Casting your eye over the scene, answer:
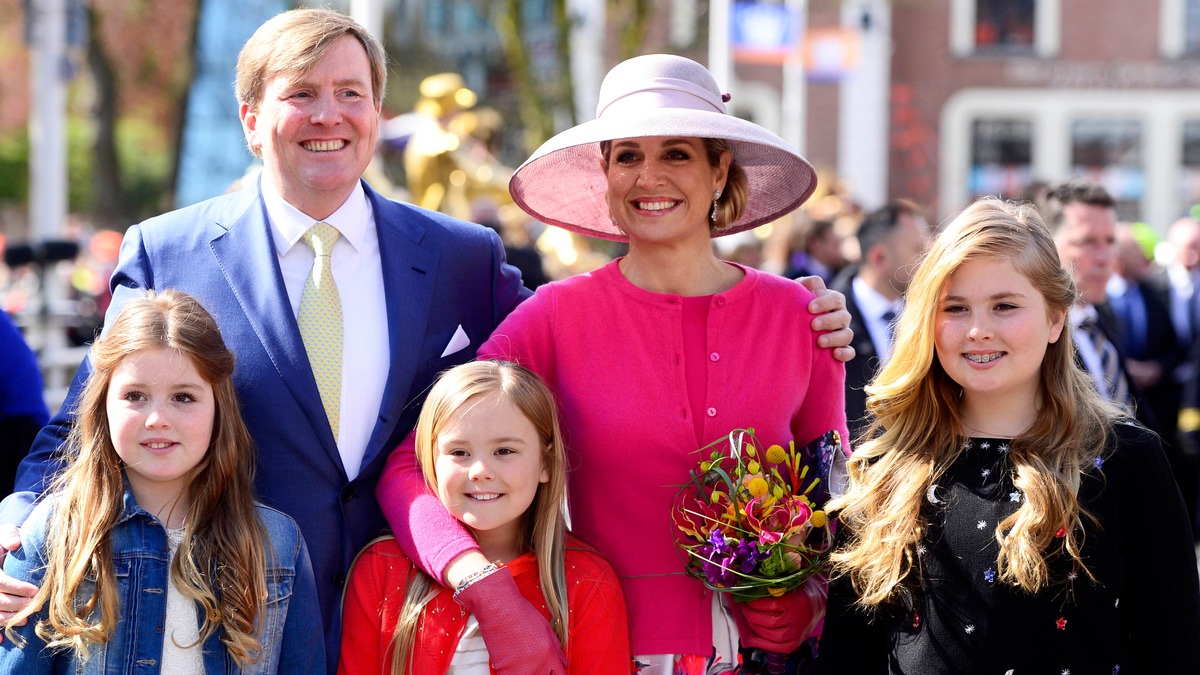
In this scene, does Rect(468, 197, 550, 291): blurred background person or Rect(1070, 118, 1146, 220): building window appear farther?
Rect(1070, 118, 1146, 220): building window

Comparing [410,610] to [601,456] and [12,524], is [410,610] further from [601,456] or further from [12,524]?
[12,524]

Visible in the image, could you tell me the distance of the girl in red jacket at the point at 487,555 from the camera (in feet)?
9.99

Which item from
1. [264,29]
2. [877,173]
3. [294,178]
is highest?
[264,29]

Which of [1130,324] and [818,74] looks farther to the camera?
[818,74]

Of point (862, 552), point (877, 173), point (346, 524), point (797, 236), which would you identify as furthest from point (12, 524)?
point (877, 173)

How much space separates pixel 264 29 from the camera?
338 centimetres

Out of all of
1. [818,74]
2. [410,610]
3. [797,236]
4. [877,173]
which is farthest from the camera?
[877,173]

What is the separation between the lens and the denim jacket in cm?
293

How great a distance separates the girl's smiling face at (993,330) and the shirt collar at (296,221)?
1.43 meters

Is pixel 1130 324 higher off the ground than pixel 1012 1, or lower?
lower

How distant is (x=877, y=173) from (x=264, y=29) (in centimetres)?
2721

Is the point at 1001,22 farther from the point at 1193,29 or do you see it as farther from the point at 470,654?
the point at 470,654

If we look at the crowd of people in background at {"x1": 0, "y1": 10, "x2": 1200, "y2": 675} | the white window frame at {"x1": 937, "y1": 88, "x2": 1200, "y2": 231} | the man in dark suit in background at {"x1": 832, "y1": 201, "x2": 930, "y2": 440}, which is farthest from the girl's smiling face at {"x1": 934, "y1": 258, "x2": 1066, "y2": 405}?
the white window frame at {"x1": 937, "y1": 88, "x2": 1200, "y2": 231}

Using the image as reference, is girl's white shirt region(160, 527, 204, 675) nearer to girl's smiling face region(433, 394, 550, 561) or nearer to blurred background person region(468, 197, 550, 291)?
girl's smiling face region(433, 394, 550, 561)
